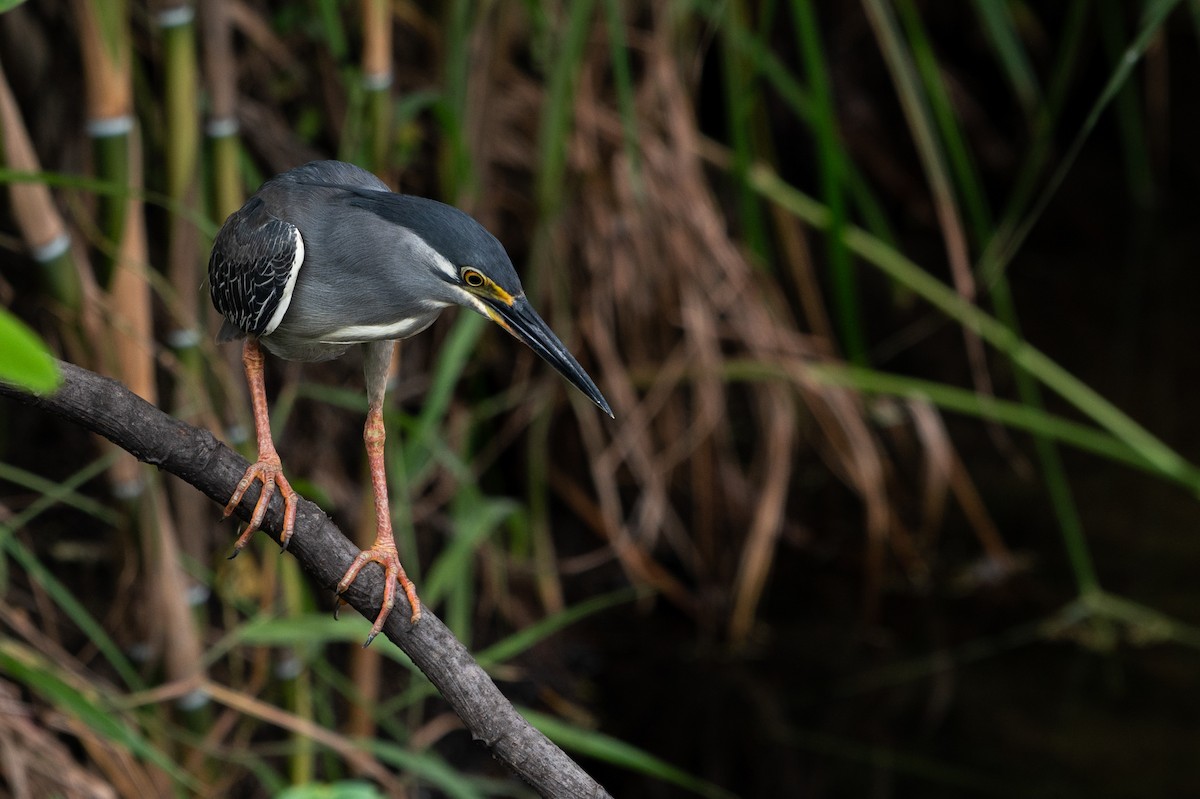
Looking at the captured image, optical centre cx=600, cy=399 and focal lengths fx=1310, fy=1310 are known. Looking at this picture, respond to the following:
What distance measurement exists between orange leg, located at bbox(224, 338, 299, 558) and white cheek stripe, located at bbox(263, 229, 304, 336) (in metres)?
0.15

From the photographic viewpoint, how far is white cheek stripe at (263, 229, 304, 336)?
117cm

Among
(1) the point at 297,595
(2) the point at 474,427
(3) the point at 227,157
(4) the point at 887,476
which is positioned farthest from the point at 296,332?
(4) the point at 887,476

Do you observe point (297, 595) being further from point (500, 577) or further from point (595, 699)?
point (595, 699)

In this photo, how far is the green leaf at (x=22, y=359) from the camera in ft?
1.51

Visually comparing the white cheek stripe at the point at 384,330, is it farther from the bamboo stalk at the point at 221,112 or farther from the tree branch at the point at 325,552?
the bamboo stalk at the point at 221,112

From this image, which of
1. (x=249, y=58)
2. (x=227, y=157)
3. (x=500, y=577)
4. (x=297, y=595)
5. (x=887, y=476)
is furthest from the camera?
(x=887, y=476)

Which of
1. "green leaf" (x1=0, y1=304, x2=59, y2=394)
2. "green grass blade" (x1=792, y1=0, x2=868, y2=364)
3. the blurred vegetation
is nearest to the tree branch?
the blurred vegetation

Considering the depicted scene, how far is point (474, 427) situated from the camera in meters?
3.56

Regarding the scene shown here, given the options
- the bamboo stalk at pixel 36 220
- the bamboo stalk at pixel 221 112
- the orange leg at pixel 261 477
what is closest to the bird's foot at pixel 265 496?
the orange leg at pixel 261 477

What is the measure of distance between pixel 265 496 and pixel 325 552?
0.38 feet

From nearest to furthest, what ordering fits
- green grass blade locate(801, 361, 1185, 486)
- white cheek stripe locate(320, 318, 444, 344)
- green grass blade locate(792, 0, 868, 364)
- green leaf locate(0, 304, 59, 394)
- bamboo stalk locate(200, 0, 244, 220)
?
green leaf locate(0, 304, 59, 394)
white cheek stripe locate(320, 318, 444, 344)
bamboo stalk locate(200, 0, 244, 220)
green grass blade locate(792, 0, 868, 364)
green grass blade locate(801, 361, 1185, 486)

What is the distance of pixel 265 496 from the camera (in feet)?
4.06

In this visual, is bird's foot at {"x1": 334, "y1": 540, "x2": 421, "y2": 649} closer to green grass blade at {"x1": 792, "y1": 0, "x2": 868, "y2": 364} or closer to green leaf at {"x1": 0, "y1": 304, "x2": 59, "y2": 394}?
green leaf at {"x1": 0, "y1": 304, "x2": 59, "y2": 394}

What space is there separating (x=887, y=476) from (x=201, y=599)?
269 cm
